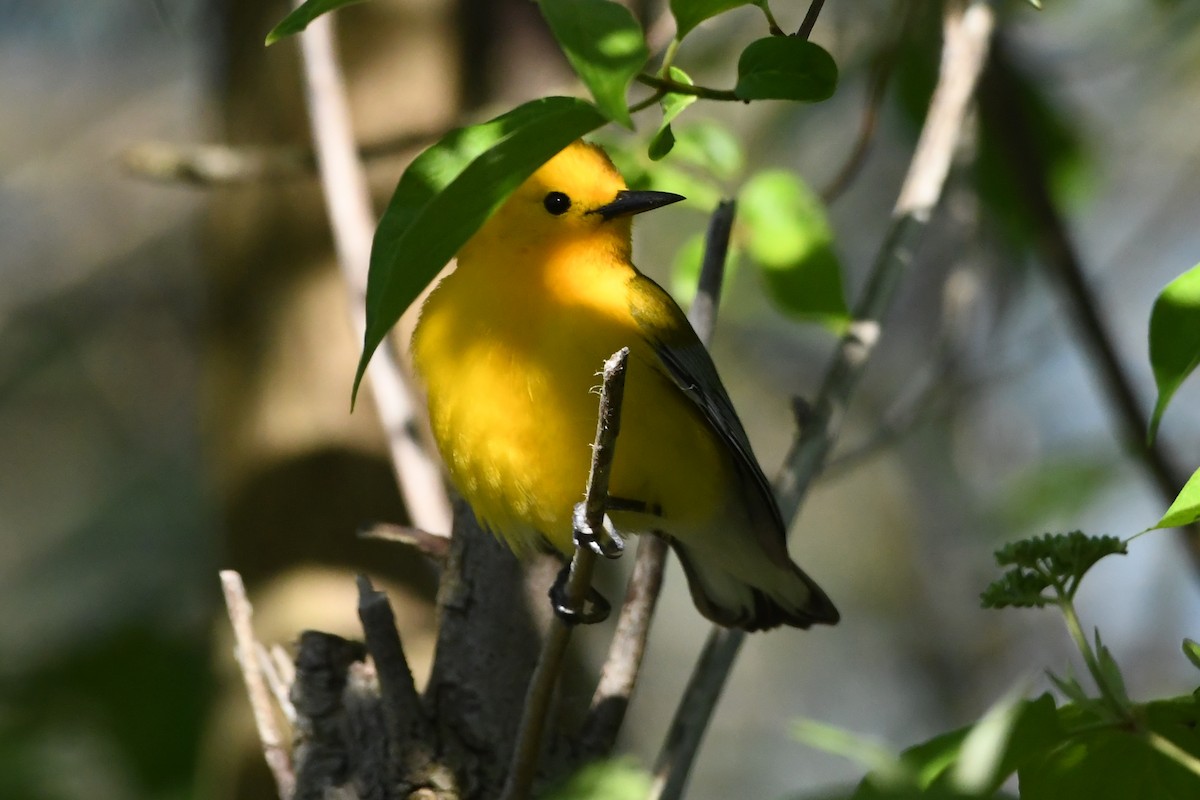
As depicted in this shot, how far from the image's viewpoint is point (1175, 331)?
1713mm

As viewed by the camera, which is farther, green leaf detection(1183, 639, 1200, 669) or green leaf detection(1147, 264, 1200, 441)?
green leaf detection(1147, 264, 1200, 441)

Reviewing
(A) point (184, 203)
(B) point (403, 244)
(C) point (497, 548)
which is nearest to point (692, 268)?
(C) point (497, 548)

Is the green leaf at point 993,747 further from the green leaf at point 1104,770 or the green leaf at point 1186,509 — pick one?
the green leaf at point 1186,509

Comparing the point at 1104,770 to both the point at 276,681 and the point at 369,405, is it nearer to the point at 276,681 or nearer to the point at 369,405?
the point at 276,681

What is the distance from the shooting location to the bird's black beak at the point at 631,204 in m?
3.10

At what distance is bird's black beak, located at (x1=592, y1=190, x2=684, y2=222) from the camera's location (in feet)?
10.2

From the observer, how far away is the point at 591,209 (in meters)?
3.27

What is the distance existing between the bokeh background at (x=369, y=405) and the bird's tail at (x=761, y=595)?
52 centimetres

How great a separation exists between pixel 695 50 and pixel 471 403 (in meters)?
3.44

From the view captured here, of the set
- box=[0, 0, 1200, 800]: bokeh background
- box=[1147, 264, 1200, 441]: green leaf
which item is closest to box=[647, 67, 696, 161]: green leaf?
box=[1147, 264, 1200, 441]: green leaf

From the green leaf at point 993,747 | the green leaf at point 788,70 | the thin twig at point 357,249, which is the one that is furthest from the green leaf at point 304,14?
the thin twig at point 357,249

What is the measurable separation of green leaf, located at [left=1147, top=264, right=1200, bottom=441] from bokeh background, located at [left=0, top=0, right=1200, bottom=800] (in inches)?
88.4

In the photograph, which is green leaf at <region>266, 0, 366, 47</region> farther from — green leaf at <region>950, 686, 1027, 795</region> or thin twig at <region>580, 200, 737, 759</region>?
thin twig at <region>580, 200, 737, 759</region>

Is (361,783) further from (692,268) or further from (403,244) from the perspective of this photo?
(692,268)
